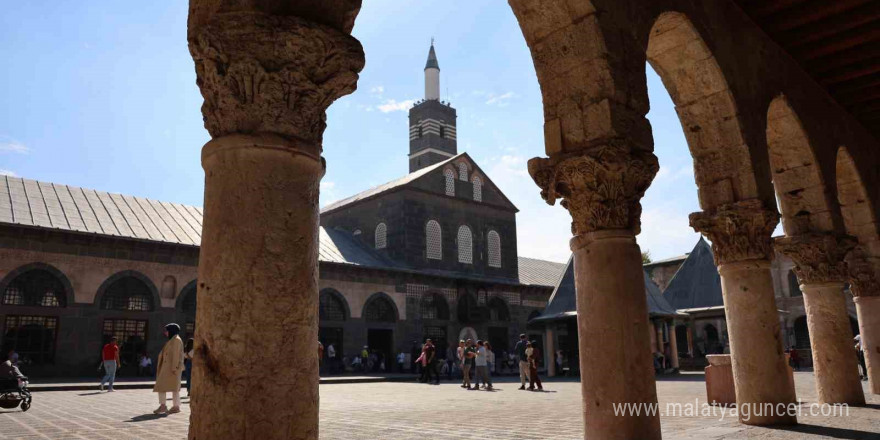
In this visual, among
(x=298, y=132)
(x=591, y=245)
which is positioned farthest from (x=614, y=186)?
(x=298, y=132)

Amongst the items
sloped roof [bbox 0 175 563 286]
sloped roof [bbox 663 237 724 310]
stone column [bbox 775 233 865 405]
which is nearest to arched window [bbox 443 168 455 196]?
sloped roof [bbox 0 175 563 286]

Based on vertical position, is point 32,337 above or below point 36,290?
below

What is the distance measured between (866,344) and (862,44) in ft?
15.8

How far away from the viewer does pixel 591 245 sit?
5012 millimetres

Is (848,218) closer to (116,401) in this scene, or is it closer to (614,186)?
(614,186)

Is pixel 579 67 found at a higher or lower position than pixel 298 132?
higher

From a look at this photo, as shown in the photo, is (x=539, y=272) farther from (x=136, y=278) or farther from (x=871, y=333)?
(x=871, y=333)

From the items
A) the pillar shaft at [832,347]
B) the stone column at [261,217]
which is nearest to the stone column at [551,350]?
the pillar shaft at [832,347]

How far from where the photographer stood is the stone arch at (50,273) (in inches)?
671

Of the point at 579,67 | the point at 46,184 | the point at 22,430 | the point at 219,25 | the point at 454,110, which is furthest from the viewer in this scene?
the point at 454,110

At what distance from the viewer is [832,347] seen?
8.45 m

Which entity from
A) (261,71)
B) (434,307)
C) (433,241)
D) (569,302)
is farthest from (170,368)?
(433,241)

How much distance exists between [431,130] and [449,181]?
2314 centimetres

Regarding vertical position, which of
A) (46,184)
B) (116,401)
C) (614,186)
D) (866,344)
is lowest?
(116,401)
